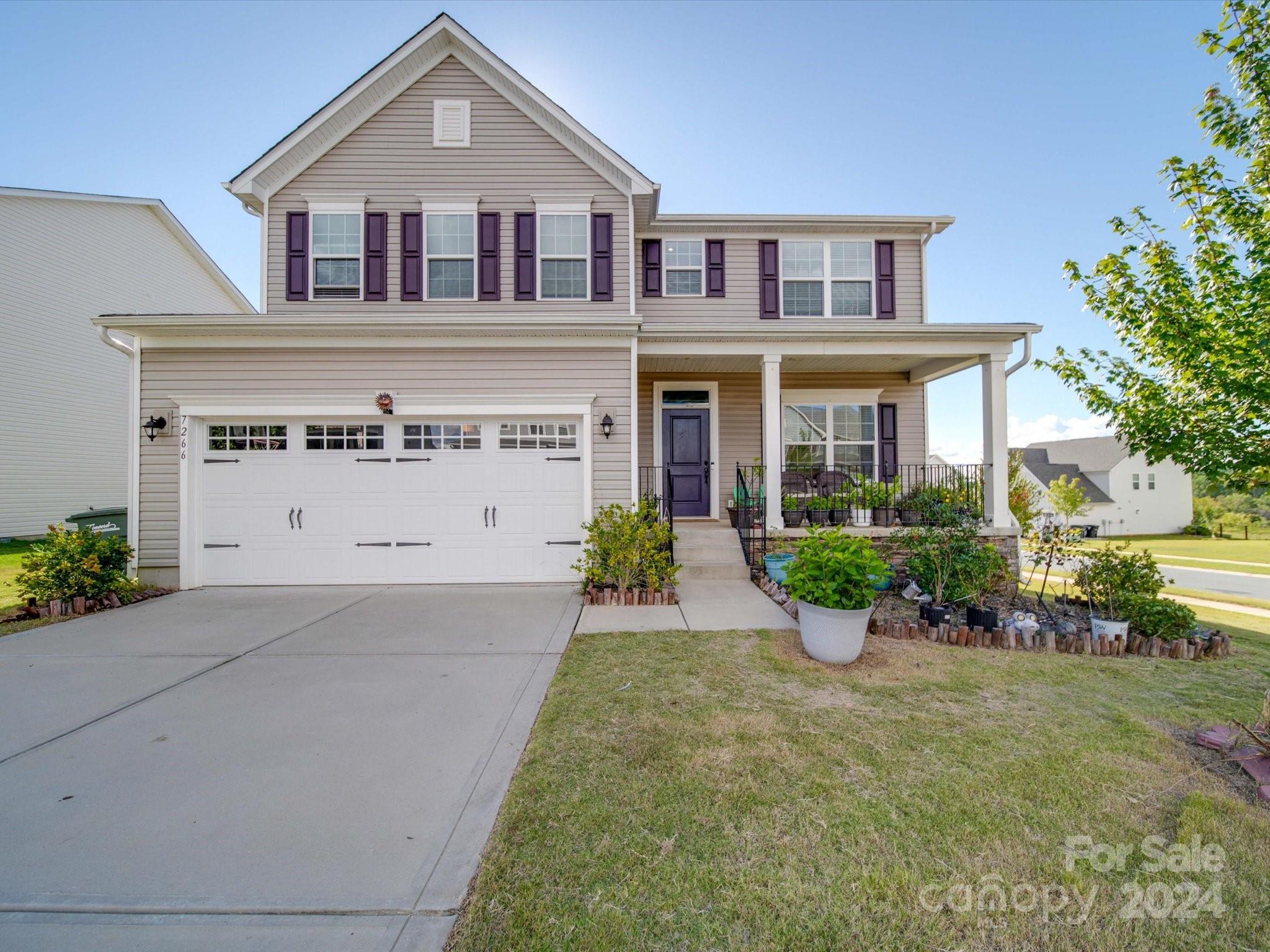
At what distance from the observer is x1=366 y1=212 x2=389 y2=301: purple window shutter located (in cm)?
809

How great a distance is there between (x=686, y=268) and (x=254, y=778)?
9.56m

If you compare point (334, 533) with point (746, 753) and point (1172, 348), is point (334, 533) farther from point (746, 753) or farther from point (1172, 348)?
point (1172, 348)

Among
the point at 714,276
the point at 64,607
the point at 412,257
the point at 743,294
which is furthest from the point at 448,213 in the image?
the point at 64,607

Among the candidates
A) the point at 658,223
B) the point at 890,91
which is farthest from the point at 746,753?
the point at 890,91

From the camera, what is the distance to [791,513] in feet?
27.4

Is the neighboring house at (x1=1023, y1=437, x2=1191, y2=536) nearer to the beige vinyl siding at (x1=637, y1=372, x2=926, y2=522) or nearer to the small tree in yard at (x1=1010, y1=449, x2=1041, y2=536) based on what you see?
the small tree in yard at (x1=1010, y1=449, x2=1041, y2=536)

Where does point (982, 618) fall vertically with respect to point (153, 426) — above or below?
below

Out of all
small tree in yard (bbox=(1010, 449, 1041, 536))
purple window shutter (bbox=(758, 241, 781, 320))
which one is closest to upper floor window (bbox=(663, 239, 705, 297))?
purple window shutter (bbox=(758, 241, 781, 320))

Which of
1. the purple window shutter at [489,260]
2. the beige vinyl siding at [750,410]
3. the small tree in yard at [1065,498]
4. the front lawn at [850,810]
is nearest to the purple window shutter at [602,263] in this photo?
the purple window shutter at [489,260]

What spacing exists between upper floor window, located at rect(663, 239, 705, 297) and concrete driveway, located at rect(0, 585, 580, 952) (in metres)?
7.16

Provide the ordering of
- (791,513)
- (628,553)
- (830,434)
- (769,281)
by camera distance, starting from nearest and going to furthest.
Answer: (628,553) < (791,513) < (769,281) < (830,434)

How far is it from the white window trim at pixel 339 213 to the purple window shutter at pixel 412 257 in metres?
0.62

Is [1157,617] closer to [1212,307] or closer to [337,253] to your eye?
[1212,307]

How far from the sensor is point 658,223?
32.0 feet
